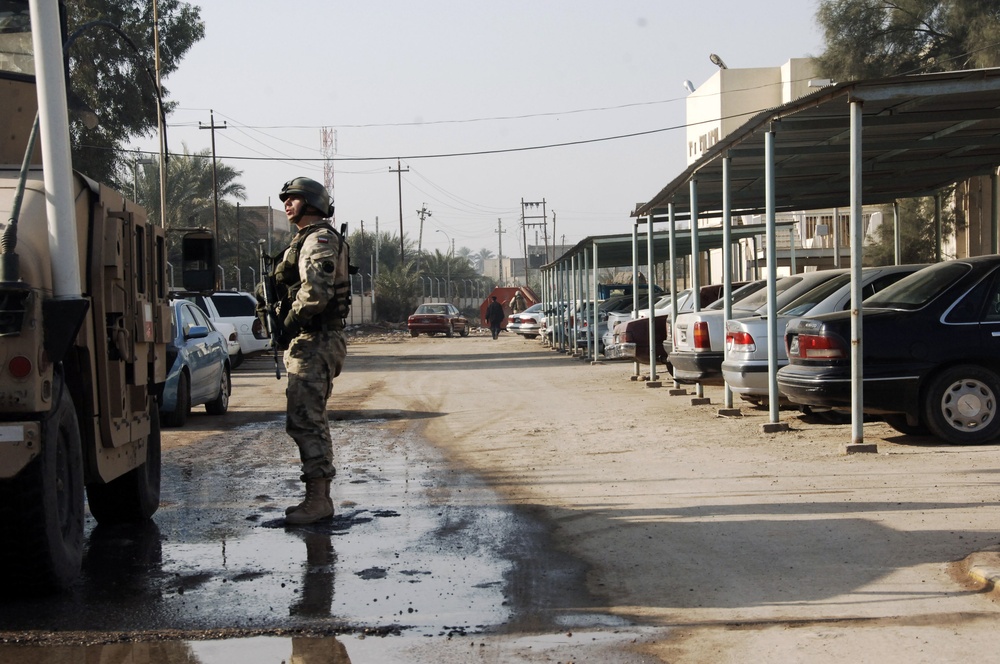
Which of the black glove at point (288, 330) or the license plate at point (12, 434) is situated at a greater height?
the black glove at point (288, 330)

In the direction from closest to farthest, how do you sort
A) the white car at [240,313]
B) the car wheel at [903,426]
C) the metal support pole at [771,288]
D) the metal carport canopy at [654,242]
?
the car wheel at [903,426] → the metal support pole at [771,288] → the metal carport canopy at [654,242] → the white car at [240,313]

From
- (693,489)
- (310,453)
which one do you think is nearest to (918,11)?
(693,489)

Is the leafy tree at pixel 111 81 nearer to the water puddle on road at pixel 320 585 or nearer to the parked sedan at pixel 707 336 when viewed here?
the parked sedan at pixel 707 336

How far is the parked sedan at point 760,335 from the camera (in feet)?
39.3

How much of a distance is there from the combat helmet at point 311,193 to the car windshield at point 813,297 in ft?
21.7

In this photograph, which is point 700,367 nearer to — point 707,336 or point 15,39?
point 707,336

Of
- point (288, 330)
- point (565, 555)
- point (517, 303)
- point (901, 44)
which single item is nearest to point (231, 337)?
point (288, 330)

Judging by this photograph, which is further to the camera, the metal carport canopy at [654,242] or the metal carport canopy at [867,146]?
the metal carport canopy at [654,242]

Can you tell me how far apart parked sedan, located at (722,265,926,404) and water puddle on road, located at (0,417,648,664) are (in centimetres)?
420

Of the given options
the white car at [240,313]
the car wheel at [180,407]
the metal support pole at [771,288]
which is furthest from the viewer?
the white car at [240,313]

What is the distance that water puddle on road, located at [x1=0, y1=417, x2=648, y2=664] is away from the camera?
475 centimetres

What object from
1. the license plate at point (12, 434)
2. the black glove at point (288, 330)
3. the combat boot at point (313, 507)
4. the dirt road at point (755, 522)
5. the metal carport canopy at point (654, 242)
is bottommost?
the dirt road at point (755, 522)

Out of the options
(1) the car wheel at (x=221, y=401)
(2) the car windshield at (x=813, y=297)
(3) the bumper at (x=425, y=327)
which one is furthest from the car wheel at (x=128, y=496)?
(3) the bumper at (x=425, y=327)

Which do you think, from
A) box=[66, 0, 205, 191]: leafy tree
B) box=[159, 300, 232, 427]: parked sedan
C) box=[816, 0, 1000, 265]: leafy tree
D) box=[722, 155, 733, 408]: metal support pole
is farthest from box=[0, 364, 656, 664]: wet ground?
box=[66, 0, 205, 191]: leafy tree
